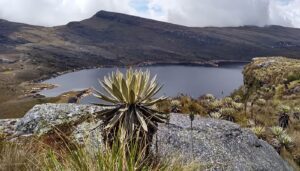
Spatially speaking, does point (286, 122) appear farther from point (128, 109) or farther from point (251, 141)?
point (128, 109)

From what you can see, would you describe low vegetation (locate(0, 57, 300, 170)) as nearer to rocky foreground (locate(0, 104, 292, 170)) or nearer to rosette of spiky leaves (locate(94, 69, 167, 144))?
rosette of spiky leaves (locate(94, 69, 167, 144))

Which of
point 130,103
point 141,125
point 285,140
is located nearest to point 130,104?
point 130,103

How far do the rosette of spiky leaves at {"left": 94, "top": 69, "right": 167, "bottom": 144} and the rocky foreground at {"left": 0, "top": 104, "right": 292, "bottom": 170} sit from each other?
11.3 ft

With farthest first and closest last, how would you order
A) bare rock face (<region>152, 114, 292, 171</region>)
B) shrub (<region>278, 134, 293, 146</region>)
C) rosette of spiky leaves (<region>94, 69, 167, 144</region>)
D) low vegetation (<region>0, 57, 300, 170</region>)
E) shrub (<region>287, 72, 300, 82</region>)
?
shrub (<region>287, 72, 300, 82</region>), shrub (<region>278, 134, 293, 146</region>), bare rock face (<region>152, 114, 292, 171</region>), rosette of spiky leaves (<region>94, 69, 167, 144</region>), low vegetation (<region>0, 57, 300, 170</region>)

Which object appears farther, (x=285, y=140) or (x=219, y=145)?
(x=285, y=140)

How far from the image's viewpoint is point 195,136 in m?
13.9

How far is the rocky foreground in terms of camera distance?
41.3 feet

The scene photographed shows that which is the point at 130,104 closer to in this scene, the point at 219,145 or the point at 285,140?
the point at 219,145

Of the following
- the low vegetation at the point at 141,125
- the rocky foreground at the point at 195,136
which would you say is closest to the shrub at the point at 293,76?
the low vegetation at the point at 141,125

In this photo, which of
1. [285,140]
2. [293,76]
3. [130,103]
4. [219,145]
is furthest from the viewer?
[293,76]

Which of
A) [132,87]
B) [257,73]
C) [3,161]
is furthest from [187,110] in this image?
[257,73]

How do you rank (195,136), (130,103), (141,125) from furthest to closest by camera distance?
(195,136), (130,103), (141,125)

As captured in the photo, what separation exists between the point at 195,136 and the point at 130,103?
20.3 ft

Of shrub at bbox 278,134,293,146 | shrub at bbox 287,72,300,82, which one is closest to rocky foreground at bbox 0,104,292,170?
shrub at bbox 278,134,293,146
